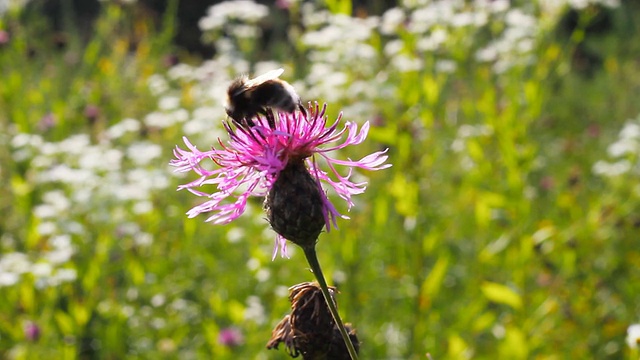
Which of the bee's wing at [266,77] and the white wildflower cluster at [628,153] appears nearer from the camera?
the bee's wing at [266,77]

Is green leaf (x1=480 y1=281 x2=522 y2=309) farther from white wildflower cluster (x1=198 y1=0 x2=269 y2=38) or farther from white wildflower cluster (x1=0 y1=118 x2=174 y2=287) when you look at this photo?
white wildflower cluster (x1=198 y1=0 x2=269 y2=38)

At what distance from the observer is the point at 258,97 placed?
40.2 inches

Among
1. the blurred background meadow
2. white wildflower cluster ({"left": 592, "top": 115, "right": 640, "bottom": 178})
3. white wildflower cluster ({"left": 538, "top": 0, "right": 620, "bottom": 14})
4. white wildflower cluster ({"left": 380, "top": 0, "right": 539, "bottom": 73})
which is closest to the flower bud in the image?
the blurred background meadow

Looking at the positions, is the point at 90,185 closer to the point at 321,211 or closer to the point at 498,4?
the point at 498,4

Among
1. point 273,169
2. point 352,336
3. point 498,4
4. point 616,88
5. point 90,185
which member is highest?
point 616,88

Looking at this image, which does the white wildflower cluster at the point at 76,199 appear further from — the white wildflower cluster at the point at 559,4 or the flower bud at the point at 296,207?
the flower bud at the point at 296,207

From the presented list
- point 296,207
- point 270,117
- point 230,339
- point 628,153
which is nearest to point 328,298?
point 296,207

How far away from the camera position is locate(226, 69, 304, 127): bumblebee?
100cm

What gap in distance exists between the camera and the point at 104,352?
3.06 meters

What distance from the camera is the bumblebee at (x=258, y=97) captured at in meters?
1.00

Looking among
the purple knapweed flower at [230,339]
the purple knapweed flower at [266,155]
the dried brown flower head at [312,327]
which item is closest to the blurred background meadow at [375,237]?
the purple knapweed flower at [230,339]

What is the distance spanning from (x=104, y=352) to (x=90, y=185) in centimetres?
66

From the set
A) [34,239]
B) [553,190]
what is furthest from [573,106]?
[34,239]

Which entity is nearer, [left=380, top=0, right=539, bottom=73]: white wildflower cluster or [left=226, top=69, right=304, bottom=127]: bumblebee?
[left=226, top=69, right=304, bottom=127]: bumblebee
